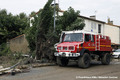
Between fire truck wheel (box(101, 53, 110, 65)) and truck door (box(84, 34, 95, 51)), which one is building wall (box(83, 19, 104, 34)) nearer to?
fire truck wheel (box(101, 53, 110, 65))

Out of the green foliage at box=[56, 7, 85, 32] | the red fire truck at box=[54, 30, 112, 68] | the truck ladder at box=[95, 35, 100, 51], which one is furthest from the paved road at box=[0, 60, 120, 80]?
the green foliage at box=[56, 7, 85, 32]

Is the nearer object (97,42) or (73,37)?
(73,37)

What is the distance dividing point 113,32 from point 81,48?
922 inches

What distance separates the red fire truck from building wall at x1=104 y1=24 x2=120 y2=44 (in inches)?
713

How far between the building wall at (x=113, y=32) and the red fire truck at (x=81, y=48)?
1812 centimetres

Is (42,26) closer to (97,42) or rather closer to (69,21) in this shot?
(69,21)

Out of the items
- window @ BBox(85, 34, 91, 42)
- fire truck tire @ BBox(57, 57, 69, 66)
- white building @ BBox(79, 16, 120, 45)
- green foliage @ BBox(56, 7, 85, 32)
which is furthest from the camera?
white building @ BBox(79, 16, 120, 45)

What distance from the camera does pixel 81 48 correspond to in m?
11.7

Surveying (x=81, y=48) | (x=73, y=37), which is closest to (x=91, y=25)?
(x=73, y=37)

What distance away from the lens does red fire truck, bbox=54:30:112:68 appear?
450 inches

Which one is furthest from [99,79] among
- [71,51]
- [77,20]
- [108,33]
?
[108,33]

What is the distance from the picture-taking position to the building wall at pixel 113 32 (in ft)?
104

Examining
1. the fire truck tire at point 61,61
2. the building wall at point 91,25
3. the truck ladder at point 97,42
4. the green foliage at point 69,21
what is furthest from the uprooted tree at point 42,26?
the building wall at point 91,25

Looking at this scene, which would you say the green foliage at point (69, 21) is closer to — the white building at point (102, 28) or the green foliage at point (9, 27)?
the green foliage at point (9, 27)
